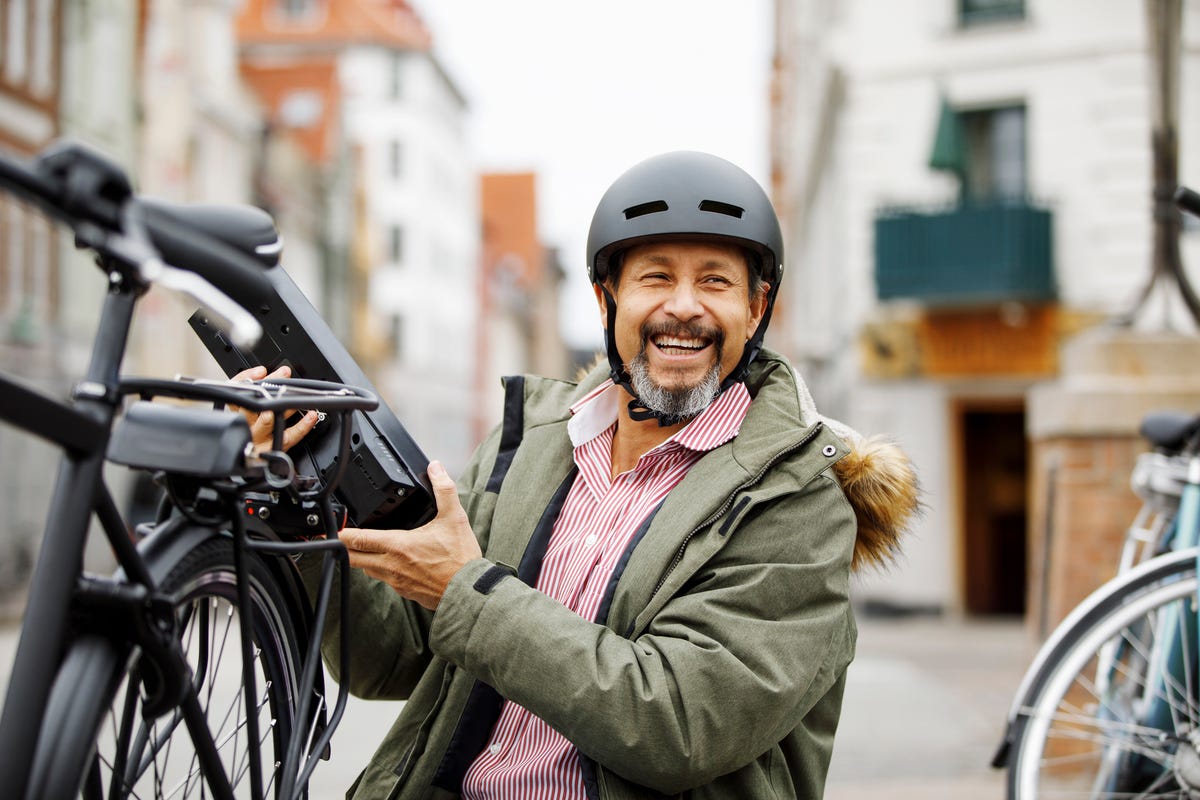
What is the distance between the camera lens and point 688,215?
238cm

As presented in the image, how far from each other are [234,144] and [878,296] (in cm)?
1638

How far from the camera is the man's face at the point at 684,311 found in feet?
7.84

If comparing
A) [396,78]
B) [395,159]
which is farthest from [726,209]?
[396,78]

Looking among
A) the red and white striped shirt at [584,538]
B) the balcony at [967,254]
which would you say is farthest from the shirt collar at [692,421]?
the balcony at [967,254]

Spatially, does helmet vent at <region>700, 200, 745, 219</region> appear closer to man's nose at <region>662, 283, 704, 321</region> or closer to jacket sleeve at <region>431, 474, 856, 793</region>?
man's nose at <region>662, 283, 704, 321</region>

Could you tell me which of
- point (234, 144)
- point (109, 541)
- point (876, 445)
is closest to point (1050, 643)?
point (876, 445)

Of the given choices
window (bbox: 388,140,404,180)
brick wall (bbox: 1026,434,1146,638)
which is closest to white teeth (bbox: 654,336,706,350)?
brick wall (bbox: 1026,434,1146,638)

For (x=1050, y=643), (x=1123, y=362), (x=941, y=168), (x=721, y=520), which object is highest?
(x=941, y=168)

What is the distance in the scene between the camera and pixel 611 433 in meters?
2.55

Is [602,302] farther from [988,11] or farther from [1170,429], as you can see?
[988,11]

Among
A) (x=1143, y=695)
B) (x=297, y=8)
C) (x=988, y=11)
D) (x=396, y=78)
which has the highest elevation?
(x=297, y=8)

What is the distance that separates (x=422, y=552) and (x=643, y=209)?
827 mm

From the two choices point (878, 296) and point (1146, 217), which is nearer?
point (1146, 217)

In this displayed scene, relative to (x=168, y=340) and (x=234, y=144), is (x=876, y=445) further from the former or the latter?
(x=234, y=144)
